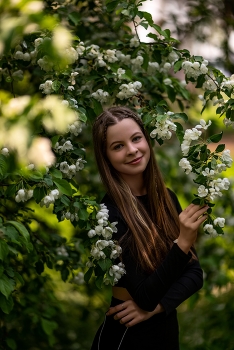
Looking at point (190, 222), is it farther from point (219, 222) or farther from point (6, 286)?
point (6, 286)

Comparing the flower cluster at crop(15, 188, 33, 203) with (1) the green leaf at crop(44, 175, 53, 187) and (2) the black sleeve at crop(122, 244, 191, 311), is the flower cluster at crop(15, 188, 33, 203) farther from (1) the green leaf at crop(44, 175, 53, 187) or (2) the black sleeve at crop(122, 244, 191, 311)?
(2) the black sleeve at crop(122, 244, 191, 311)

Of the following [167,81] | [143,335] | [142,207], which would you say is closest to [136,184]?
[142,207]

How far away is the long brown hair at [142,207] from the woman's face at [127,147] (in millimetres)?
38

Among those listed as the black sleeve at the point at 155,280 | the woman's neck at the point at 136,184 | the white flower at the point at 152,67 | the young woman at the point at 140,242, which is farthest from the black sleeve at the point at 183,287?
the white flower at the point at 152,67

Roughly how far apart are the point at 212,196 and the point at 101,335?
831mm

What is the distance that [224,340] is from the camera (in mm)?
3686

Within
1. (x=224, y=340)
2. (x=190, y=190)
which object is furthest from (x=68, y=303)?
(x=224, y=340)

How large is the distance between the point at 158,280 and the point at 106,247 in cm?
24

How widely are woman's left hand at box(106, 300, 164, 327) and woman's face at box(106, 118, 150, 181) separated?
0.54 meters

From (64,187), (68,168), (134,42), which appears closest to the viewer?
(64,187)

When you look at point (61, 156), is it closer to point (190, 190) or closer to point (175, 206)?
point (175, 206)

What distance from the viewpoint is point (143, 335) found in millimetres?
2238

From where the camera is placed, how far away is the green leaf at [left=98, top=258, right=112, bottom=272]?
212 centimetres

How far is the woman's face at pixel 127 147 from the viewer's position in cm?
229
